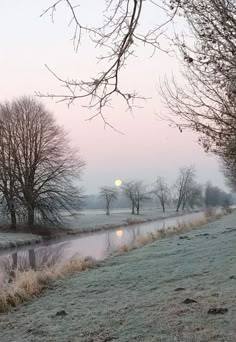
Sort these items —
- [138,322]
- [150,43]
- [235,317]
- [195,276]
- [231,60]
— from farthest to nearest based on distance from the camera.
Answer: [195,276]
[138,322]
[235,317]
[231,60]
[150,43]

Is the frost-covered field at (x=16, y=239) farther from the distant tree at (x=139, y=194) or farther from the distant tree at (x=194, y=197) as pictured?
the distant tree at (x=194, y=197)

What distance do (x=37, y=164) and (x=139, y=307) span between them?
3561 cm

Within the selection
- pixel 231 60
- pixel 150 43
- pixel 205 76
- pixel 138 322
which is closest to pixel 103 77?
pixel 150 43

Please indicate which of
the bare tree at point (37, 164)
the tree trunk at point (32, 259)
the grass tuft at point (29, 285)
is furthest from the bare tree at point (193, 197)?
the grass tuft at point (29, 285)

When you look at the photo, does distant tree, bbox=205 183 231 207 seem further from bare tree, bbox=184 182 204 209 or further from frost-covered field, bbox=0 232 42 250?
frost-covered field, bbox=0 232 42 250

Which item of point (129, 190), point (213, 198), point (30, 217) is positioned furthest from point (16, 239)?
point (213, 198)

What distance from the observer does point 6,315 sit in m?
10.7

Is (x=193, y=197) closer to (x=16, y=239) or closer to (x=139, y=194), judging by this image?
(x=139, y=194)

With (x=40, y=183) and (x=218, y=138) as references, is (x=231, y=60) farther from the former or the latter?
(x=40, y=183)

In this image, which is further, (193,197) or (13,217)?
(193,197)

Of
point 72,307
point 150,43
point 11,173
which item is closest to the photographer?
point 150,43

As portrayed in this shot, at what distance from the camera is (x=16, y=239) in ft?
117

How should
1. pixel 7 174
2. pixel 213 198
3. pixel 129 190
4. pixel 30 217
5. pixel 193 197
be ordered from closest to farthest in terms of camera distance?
pixel 30 217
pixel 7 174
pixel 129 190
pixel 193 197
pixel 213 198

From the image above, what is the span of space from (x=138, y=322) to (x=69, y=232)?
3540 centimetres
